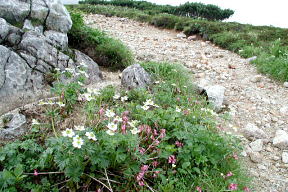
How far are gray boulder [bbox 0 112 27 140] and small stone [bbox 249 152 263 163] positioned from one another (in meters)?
3.15

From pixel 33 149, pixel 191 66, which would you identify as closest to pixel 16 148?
pixel 33 149

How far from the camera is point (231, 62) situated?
8672mm

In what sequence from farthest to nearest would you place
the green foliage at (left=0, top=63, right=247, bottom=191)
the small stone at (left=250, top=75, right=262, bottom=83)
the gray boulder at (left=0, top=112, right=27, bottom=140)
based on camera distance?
the small stone at (left=250, top=75, right=262, bottom=83) < the gray boulder at (left=0, top=112, right=27, bottom=140) < the green foliage at (left=0, top=63, right=247, bottom=191)

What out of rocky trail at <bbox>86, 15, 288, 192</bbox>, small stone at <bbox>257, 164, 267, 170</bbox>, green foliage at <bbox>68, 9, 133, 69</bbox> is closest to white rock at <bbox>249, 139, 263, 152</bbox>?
rocky trail at <bbox>86, 15, 288, 192</bbox>

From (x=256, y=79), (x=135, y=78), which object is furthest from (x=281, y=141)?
(x=256, y=79)

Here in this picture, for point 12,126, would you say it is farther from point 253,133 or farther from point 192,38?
point 192,38

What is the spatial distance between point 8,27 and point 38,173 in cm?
369

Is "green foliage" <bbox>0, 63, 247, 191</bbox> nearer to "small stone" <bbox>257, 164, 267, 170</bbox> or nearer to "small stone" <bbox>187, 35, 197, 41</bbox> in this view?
"small stone" <bbox>257, 164, 267, 170</bbox>

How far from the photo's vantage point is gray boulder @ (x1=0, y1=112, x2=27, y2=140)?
326 cm

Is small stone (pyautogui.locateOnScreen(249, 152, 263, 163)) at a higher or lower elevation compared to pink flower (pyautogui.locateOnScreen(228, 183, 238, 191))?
lower

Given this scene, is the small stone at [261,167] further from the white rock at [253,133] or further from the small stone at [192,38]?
the small stone at [192,38]

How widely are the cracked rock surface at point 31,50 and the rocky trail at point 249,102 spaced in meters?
2.66

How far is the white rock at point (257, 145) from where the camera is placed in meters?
4.11

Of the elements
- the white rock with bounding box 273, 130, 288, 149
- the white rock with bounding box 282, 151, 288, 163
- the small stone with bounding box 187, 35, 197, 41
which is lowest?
the small stone with bounding box 187, 35, 197, 41
